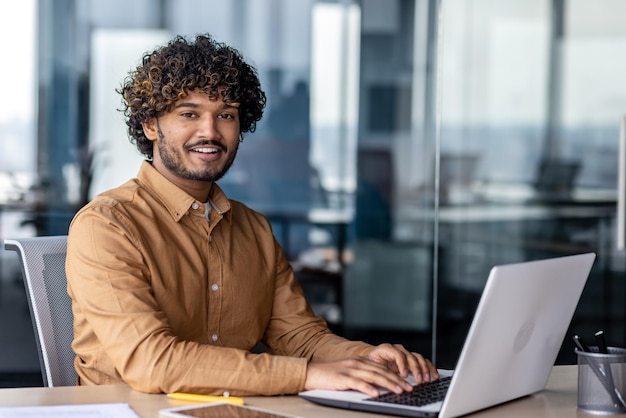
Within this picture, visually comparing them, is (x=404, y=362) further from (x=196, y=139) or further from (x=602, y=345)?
(x=196, y=139)

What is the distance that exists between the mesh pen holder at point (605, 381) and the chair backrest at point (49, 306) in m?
1.17

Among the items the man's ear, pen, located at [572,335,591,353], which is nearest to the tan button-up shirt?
the man's ear

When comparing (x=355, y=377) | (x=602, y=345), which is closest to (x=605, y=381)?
(x=602, y=345)

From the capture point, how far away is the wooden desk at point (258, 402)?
1.94m

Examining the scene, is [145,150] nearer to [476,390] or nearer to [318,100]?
[476,390]

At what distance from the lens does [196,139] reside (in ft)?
8.06

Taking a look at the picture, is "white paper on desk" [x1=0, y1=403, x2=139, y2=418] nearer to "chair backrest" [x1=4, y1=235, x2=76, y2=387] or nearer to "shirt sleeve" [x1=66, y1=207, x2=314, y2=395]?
"shirt sleeve" [x1=66, y1=207, x2=314, y2=395]

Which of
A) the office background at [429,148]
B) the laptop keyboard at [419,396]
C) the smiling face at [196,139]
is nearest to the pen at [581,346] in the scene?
the laptop keyboard at [419,396]

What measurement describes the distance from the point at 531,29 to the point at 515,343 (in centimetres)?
391

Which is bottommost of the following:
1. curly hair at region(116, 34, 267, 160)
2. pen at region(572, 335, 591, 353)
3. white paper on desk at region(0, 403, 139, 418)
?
white paper on desk at region(0, 403, 139, 418)

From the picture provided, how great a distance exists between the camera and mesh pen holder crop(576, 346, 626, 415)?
6.41 ft

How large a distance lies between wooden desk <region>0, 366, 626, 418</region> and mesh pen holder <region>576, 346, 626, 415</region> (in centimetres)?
3

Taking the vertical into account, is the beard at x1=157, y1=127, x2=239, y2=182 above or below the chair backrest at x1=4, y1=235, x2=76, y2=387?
above

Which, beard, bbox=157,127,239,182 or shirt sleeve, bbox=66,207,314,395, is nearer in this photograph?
shirt sleeve, bbox=66,207,314,395
